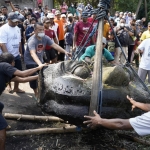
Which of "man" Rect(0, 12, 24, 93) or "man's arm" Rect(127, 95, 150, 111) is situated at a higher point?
"man" Rect(0, 12, 24, 93)

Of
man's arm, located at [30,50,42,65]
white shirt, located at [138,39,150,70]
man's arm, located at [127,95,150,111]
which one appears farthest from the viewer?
white shirt, located at [138,39,150,70]

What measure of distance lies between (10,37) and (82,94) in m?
2.98

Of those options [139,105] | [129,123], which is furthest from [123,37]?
[129,123]

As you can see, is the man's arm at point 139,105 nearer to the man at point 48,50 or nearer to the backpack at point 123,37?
the man at point 48,50

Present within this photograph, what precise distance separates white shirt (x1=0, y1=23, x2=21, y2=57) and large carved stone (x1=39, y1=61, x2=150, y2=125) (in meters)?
2.41

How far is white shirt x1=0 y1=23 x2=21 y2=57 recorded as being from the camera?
18.1ft

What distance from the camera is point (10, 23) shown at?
5668mm

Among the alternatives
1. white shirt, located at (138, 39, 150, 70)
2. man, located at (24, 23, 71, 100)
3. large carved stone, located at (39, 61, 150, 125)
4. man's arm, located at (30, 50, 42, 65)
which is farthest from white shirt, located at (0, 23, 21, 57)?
white shirt, located at (138, 39, 150, 70)

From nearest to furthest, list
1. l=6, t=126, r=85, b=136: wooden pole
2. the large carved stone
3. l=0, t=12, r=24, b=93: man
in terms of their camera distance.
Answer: the large carved stone
l=6, t=126, r=85, b=136: wooden pole
l=0, t=12, r=24, b=93: man

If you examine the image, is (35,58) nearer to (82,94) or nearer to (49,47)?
(49,47)

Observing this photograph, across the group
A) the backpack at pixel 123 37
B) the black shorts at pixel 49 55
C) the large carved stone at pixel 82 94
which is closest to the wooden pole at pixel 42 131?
the large carved stone at pixel 82 94

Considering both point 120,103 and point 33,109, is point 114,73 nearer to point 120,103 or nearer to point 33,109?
point 120,103

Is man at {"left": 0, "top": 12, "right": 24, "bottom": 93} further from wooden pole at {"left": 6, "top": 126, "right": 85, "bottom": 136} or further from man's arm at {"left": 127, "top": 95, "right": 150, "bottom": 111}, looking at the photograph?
man's arm at {"left": 127, "top": 95, "right": 150, "bottom": 111}

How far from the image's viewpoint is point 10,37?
561cm
